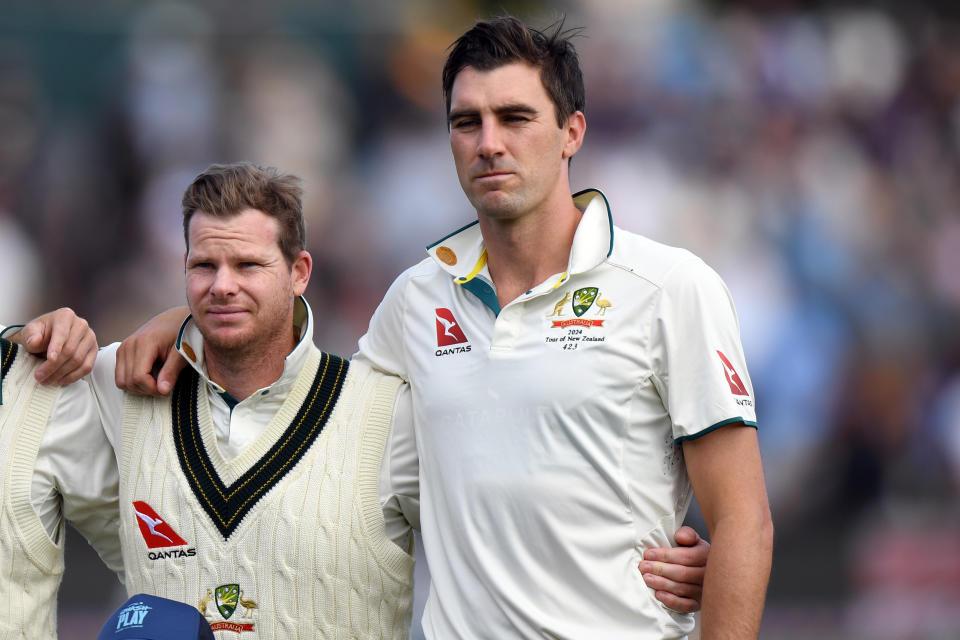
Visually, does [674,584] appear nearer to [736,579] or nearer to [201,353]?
[736,579]

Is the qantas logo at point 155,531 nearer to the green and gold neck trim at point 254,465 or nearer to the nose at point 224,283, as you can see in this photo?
the green and gold neck trim at point 254,465

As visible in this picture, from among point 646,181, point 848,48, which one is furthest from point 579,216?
point 848,48

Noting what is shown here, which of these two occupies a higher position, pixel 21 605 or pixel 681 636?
pixel 21 605

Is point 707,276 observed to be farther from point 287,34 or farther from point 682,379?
point 287,34

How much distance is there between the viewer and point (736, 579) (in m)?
3.29

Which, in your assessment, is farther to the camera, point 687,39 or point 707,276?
point 687,39

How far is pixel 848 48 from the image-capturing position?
412 inches

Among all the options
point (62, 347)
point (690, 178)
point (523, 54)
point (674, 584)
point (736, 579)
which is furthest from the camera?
point (690, 178)

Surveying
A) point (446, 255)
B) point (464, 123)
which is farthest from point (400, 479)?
point (464, 123)

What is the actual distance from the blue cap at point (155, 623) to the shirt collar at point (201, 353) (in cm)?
99

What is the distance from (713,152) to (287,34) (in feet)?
10.3

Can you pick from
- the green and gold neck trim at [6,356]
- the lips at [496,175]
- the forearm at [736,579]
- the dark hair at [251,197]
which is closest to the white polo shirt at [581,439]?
the forearm at [736,579]

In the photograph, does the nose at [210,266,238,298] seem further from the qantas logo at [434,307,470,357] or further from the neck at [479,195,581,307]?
the neck at [479,195,581,307]

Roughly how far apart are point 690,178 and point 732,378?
20.6 feet
